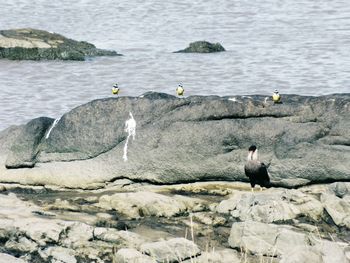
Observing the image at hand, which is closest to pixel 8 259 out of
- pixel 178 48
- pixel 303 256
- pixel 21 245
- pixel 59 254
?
pixel 59 254

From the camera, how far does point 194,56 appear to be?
1737 inches

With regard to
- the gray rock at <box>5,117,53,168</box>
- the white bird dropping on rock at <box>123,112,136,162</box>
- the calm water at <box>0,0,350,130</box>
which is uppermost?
the white bird dropping on rock at <box>123,112,136,162</box>

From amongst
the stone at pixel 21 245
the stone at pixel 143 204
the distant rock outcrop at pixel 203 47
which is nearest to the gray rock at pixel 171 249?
the stone at pixel 21 245

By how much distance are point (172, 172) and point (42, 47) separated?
25802mm

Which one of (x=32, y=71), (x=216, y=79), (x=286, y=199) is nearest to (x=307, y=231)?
(x=286, y=199)

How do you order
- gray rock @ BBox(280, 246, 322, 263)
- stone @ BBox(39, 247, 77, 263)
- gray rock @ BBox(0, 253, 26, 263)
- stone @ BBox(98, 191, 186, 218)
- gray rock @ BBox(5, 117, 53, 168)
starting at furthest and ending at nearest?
gray rock @ BBox(5, 117, 53, 168) < stone @ BBox(98, 191, 186, 218) < stone @ BBox(39, 247, 77, 263) < gray rock @ BBox(0, 253, 26, 263) < gray rock @ BBox(280, 246, 322, 263)

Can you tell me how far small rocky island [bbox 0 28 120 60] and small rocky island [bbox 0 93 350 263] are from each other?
23.0 metres

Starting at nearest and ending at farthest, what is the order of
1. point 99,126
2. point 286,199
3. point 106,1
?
point 286,199
point 99,126
point 106,1

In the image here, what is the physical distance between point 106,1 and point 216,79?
31.4 metres

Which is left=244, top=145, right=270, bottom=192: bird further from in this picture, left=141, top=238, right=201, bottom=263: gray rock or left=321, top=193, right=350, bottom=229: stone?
left=141, top=238, right=201, bottom=263: gray rock

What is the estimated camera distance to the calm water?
118 feet

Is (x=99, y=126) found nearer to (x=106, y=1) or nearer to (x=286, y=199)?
(x=286, y=199)

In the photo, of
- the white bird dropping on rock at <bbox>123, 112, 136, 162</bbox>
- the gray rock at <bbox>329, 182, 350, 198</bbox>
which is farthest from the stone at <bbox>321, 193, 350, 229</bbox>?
the white bird dropping on rock at <bbox>123, 112, 136, 162</bbox>

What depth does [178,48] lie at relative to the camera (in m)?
46.5
